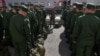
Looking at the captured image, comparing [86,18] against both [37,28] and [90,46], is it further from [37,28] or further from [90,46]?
[37,28]

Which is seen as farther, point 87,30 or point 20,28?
point 20,28

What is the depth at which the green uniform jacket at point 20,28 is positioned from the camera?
611 centimetres

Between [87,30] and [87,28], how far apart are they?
6 centimetres

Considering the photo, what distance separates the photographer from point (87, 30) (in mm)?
5898

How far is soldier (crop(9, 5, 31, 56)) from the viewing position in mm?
6105

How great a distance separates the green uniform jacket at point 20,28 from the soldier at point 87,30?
1.42 metres

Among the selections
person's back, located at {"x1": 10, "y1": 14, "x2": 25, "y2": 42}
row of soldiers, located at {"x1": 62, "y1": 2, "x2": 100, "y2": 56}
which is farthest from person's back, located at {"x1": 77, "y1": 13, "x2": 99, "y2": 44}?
person's back, located at {"x1": 10, "y1": 14, "x2": 25, "y2": 42}

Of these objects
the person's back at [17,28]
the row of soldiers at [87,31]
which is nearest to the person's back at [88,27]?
the row of soldiers at [87,31]

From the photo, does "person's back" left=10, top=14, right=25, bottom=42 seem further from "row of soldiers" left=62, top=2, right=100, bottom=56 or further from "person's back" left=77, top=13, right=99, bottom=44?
"person's back" left=77, top=13, right=99, bottom=44

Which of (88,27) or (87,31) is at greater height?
(88,27)

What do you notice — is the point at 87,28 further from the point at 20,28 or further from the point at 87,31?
the point at 20,28

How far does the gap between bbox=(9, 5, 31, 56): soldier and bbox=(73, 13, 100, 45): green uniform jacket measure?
1.44 m

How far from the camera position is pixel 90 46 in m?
6.02

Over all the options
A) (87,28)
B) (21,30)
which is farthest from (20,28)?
(87,28)
